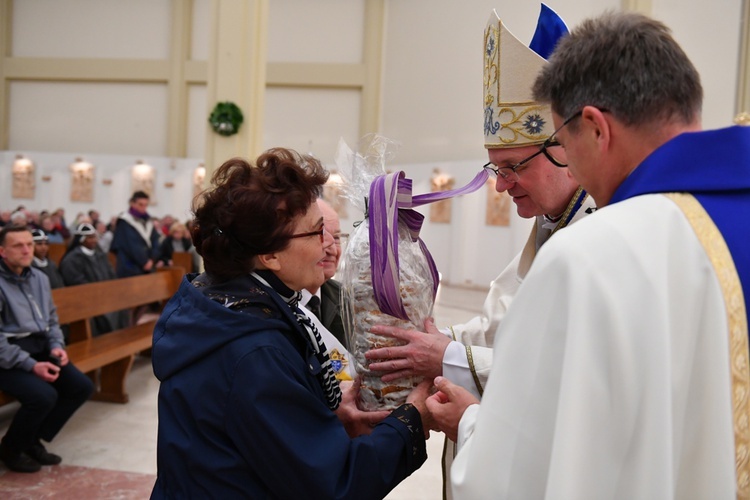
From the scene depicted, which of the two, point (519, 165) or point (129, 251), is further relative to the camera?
point (129, 251)

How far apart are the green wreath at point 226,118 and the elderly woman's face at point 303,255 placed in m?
5.70

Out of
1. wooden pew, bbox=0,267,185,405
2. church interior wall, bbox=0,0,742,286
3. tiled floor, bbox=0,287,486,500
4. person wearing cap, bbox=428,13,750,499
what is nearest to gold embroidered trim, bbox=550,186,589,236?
person wearing cap, bbox=428,13,750,499

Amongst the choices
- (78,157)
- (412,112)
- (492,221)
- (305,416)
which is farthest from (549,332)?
(78,157)

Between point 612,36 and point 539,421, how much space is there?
64 cm

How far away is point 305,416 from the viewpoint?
150 cm

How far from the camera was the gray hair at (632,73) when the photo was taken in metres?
1.09

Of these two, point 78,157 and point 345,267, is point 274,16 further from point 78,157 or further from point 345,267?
point 345,267

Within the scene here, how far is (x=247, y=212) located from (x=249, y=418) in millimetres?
480

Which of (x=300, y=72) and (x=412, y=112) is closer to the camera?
(x=412, y=112)

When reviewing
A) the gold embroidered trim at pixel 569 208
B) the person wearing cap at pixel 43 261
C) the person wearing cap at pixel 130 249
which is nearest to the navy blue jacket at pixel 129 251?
the person wearing cap at pixel 130 249

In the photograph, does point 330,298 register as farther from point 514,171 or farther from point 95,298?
point 95,298

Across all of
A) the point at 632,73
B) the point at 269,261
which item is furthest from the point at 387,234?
the point at 632,73

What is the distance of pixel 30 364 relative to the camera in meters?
4.31

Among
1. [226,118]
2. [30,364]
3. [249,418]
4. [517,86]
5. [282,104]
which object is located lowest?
[30,364]
